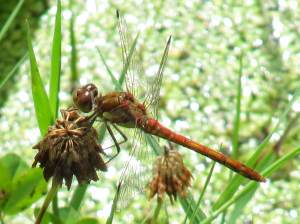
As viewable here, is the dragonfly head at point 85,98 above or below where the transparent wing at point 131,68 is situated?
above

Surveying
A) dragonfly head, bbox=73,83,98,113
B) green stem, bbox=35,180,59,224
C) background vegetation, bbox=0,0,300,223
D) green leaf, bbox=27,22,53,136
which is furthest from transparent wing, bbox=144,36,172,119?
background vegetation, bbox=0,0,300,223

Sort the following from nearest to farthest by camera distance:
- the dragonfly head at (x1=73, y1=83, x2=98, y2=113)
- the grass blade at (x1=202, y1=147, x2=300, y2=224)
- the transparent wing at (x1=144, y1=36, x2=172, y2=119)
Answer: the grass blade at (x1=202, y1=147, x2=300, y2=224) < the dragonfly head at (x1=73, y1=83, x2=98, y2=113) < the transparent wing at (x1=144, y1=36, x2=172, y2=119)

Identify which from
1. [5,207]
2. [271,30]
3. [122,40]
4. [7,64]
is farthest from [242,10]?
[5,207]

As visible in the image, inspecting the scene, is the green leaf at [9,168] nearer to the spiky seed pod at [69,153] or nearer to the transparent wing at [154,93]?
the spiky seed pod at [69,153]

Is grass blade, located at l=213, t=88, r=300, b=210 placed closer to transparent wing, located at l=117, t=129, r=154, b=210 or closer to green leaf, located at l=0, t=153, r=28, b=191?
transparent wing, located at l=117, t=129, r=154, b=210

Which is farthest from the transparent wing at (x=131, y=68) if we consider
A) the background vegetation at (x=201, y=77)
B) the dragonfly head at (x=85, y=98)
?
the background vegetation at (x=201, y=77)

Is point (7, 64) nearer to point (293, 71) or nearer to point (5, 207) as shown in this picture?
point (293, 71)

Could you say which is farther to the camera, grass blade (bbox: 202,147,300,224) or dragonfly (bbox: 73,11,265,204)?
dragonfly (bbox: 73,11,265,204)
